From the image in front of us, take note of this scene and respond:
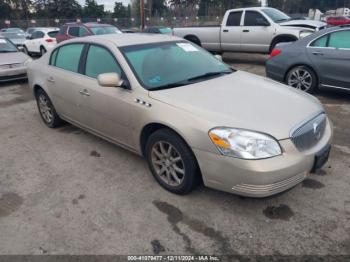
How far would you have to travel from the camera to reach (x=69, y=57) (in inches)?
177

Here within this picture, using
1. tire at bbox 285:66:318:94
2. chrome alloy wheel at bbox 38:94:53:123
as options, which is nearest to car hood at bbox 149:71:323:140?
chrome alloy wheel at bbox 38:94:53:123

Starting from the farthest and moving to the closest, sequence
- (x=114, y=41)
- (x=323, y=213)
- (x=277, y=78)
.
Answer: (x=277, y=78) < (x=114, y=41) < (x=323, y=213)

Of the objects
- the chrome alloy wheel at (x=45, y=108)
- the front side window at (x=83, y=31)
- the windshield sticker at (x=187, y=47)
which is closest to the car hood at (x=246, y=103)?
the windshield sticker at (x=187, y=47)

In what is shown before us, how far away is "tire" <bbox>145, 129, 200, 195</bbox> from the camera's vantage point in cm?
292

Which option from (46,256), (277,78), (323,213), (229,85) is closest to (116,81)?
(229,85)

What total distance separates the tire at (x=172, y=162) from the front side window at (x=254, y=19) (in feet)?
27.2

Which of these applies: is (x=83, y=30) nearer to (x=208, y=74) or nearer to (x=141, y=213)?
(x=208, y=74)

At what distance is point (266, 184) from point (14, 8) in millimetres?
64256

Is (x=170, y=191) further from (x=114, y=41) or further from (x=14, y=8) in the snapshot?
(x=14, y=8)

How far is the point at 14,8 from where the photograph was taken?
181ft

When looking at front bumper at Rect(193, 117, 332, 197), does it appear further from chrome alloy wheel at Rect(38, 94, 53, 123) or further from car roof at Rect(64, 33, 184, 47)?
chrome alloy wheel at Rect(38, 94, 53, 123)

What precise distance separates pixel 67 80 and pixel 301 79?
4674 mm

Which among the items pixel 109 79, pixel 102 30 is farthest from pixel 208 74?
pixel 102 30

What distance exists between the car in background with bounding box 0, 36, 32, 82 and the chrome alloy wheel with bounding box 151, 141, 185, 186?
23.4 ft
